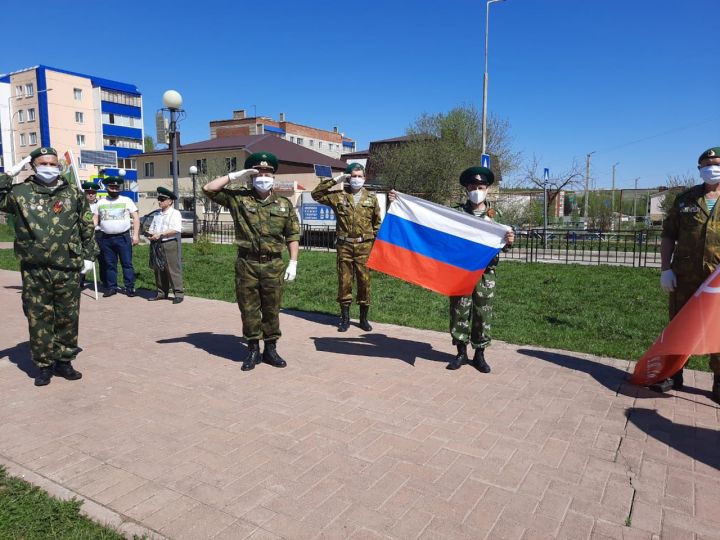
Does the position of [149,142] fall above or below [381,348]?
above

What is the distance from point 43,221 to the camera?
4719mm

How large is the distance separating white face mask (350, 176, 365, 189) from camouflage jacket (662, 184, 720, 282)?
11.8 ft

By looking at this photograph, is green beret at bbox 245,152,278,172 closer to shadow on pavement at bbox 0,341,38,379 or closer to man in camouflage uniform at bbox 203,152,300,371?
man in camouflage uniform at bbox 203,152,300,371

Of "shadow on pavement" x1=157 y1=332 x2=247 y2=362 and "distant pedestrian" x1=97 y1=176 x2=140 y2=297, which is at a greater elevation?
"distant pedestrian" x1=97 y1=176 x2=140 y2=297

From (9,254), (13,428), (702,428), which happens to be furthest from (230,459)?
(9,254)

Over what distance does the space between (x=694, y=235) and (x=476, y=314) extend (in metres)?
2.05

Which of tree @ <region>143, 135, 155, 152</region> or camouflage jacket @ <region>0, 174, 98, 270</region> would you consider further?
tree @ <region>143, 135, 155, 152</region>

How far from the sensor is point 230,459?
136 inches

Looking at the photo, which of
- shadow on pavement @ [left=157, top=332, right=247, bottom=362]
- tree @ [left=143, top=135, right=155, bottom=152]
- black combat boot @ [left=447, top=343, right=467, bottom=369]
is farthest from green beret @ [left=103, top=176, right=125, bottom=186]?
tree @ [left=143, top=135, right=155, bottom=152]

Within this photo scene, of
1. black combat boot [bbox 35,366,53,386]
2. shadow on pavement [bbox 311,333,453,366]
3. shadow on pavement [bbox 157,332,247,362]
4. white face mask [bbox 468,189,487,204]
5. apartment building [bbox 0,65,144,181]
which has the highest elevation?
apartment building [bbox 0,65,144,181]

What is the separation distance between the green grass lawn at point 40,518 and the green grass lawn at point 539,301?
4433 mm

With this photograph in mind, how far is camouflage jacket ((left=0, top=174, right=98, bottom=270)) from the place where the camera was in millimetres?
4680

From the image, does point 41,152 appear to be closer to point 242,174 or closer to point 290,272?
point 242,174

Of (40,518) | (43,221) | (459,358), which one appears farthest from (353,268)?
(40,518)
